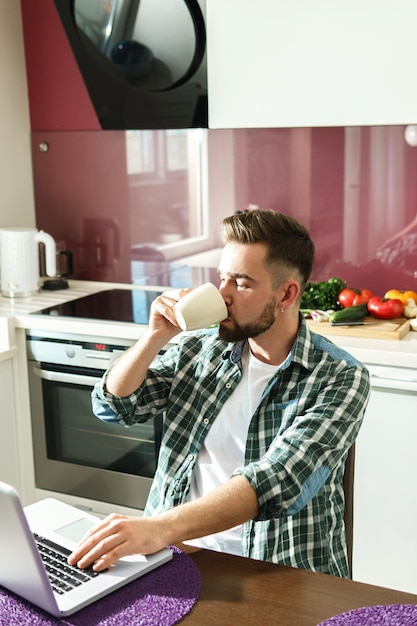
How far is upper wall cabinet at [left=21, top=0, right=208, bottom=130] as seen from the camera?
9.75 ft

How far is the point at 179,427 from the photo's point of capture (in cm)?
183

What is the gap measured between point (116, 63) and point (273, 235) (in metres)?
1.65

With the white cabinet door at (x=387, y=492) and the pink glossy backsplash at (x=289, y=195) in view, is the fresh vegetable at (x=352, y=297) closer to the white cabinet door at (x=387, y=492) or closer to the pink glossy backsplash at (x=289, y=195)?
the pink glossy backsplash at (x=289, y=195)

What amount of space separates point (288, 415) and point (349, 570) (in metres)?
0.35

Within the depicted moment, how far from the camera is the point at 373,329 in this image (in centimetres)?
265

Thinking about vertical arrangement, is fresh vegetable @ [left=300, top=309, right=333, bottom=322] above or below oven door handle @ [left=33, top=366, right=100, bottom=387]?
above

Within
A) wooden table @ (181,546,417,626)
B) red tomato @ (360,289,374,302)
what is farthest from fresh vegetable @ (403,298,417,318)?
wooden table @ (181,546,417,626)

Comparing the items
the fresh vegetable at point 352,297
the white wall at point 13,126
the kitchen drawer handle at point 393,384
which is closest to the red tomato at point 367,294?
the fresh vegetable at point 352,297

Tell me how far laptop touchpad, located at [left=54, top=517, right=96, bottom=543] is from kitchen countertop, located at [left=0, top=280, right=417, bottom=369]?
1.27m

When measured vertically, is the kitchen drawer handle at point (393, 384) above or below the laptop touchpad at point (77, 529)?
below

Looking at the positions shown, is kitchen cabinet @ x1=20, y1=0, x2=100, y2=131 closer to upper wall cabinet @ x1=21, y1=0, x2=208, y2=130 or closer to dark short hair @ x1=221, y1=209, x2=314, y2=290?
upper wall cabinet @ x1=21, y1=0, x2=208, y2=130

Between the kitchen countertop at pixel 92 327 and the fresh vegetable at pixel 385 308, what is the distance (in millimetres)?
87

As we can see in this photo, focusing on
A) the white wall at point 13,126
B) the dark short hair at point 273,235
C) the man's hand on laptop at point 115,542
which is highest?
the white wall at point 13,126

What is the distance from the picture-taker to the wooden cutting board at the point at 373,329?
263cm
